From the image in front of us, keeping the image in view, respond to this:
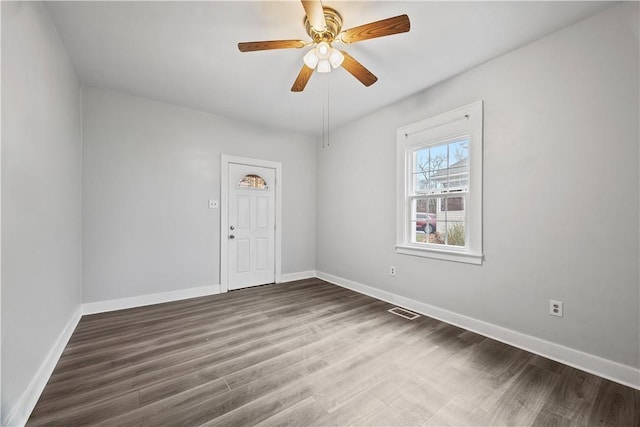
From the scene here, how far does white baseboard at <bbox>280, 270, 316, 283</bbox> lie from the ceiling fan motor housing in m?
3.71

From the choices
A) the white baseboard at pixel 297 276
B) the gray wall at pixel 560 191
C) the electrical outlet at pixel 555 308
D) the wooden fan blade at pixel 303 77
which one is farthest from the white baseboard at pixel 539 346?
the wooden fan blade at pixel 303 77

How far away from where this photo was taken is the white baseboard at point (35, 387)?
4.56ft

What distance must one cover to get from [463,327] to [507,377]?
2.76ft

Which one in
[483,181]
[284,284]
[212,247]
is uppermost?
[483,181]

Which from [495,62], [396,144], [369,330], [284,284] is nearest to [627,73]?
[495,62]

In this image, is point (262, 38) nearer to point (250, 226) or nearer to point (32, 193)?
point (32, 193)

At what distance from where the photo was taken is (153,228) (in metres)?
3.51

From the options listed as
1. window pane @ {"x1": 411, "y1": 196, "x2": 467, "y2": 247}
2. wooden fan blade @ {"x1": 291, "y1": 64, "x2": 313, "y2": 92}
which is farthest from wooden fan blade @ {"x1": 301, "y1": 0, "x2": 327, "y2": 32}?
window pane @ {"x1": 411, "y1": 196, "x2": 467, "y2": 247}

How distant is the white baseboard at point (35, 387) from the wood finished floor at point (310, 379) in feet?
0.17

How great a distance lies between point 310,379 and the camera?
6.21ft

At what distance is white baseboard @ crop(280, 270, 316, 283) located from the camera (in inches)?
184

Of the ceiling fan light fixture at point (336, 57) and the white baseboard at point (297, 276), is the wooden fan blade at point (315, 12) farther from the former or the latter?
the white baseboard at point (297, 276)

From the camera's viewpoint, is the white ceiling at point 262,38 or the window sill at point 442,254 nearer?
the white ceiling at point 262,38

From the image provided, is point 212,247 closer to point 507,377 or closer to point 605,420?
point 507,377
